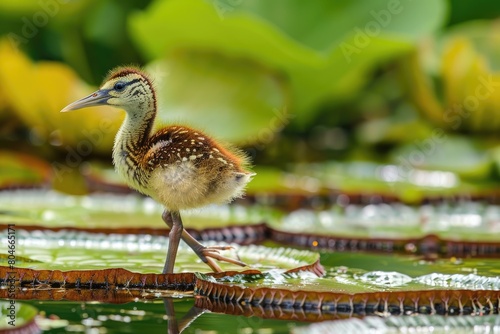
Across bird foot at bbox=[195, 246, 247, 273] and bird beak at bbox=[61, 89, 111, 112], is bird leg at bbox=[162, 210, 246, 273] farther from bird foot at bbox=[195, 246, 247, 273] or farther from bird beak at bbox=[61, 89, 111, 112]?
bird beak at bbox=[61, 89, 111, 112]

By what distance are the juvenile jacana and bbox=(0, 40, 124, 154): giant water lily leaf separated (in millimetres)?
3135

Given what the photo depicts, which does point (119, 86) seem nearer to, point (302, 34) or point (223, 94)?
point (223, 94)

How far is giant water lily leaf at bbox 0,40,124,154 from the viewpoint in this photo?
6.39 m

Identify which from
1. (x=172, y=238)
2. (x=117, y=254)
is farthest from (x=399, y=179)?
(x=172, y=238)

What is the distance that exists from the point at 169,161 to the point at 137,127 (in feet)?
0.76

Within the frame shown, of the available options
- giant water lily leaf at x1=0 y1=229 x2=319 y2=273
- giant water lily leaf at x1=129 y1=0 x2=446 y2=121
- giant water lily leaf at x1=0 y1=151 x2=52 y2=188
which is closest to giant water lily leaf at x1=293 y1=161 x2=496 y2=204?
giant water lily leaf at x1=129 y1=0 x2=446 y2=121

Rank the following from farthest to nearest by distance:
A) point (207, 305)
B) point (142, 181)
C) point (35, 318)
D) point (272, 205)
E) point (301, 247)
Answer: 1. point (272, 205)
2. point (301, 247)
3. point (142, 181)
4. point (207, 305)
5. point (35, 318)

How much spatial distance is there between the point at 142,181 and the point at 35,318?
0.67 m

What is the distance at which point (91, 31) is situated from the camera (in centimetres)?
782

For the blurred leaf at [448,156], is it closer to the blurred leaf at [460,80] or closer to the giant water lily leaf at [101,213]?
the blurred leaf at [460,80]

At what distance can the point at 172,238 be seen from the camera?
Result: 314 cm

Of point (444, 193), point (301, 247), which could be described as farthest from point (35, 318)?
point (444, 193)

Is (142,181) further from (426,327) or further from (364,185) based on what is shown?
(364,185)

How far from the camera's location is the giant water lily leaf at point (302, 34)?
6148 mm
